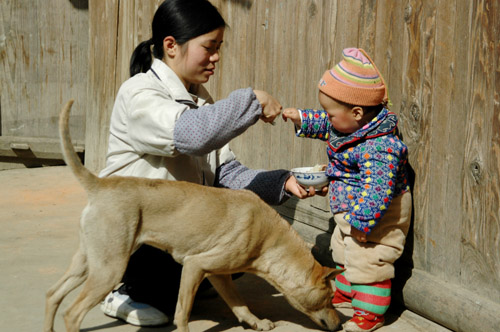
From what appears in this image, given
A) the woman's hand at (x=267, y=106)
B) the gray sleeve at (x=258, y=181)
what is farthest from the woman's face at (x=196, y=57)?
the gray sleeve at (x=258, y=181)

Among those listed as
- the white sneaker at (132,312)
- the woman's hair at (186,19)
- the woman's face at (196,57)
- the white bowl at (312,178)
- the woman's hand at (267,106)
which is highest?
the woman's hair at (186,19)

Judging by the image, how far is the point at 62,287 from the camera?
12.6ft

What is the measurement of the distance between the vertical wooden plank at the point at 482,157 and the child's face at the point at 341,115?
2.14 feet

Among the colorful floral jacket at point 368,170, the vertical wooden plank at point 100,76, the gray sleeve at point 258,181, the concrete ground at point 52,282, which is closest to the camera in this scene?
the colorful floral jacket at point 368,170

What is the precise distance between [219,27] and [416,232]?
1771 millimetres

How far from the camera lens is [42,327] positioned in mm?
4051

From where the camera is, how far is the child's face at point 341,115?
4070 mm

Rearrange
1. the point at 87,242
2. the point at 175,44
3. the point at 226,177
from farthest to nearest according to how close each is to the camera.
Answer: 1. the point at 226,177
2. the point at 175,44
3. the point at 87,242

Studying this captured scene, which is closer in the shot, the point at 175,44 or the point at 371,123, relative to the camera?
the point at 371,123

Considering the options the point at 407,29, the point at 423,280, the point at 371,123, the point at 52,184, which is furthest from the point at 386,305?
the point at 52,184

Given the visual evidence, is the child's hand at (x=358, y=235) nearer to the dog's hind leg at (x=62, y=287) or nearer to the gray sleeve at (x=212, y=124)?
the gray sleeve at (x=212, y=124)

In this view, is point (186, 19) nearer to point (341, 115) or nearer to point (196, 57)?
point (196, 57)

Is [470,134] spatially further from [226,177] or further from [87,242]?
[87,242]

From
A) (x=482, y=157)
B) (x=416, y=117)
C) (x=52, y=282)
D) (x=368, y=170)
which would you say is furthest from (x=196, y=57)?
(x=52, y=282)
